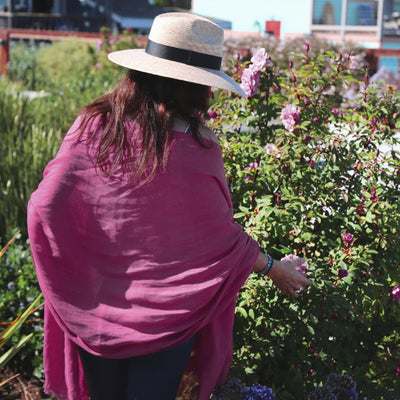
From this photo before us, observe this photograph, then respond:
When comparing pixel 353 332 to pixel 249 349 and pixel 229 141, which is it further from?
pixel 229 141

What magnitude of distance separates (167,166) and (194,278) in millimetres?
363

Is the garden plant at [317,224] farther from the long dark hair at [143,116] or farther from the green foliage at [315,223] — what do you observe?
the long dark hair at [143,116]

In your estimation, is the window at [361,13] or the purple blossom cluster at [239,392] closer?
the purple blossom cluster at [239,392]

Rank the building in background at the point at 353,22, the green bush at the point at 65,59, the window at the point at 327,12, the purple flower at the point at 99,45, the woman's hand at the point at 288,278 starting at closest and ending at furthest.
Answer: the woman's hand at the point at 288,278, the purple flower at the point at 99,45, the green bush at the point at 65,59, the building in background at the point at 353,22, the window at the point at 327,12

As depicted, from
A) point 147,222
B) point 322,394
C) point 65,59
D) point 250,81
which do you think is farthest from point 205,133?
point 65,59

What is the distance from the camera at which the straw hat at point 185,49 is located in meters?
2.08

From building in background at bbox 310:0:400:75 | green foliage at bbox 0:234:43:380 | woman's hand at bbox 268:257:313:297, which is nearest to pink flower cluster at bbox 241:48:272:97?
woman's hand at bbox 268:257:313:297

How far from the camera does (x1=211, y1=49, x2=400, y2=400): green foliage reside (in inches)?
107

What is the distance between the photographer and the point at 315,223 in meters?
2.88

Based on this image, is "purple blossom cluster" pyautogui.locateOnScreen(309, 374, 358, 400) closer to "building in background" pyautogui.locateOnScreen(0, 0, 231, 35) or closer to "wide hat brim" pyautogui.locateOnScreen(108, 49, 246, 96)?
"wide hat brim" pyautogui.locateOnScreen(108, 49, 246, 96)

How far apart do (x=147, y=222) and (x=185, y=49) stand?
1.83 ft

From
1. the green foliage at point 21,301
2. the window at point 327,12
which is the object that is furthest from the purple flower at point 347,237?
the window at point 327,12

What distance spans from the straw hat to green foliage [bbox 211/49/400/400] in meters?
0.72

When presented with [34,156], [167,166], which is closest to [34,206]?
[167,166]
